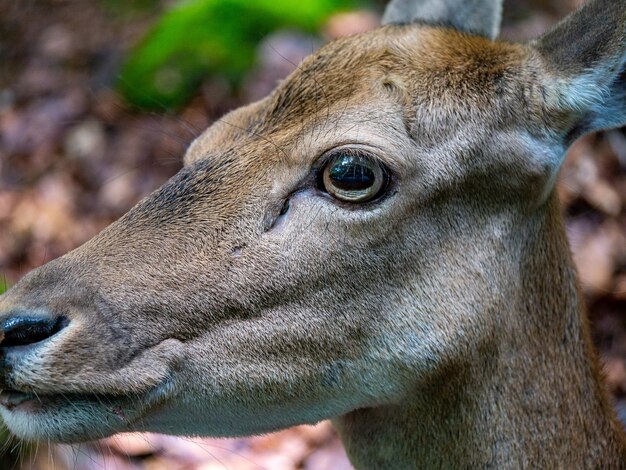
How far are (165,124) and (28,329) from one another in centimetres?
587

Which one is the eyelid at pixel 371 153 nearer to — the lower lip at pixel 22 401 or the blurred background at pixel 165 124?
the lower lip at pixel 22 401

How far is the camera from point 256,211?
322 cm

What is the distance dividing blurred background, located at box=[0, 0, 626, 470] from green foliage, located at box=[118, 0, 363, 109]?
0.04 feet

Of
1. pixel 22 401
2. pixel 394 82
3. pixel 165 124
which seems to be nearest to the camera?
pixel 22 401

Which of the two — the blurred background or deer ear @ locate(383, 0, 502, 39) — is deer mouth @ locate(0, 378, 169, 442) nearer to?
deer ear @ locate(383, 0, 502, 39)

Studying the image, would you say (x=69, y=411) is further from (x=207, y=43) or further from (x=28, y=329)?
(x=207, y=43)

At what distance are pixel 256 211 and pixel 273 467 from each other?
122 inches

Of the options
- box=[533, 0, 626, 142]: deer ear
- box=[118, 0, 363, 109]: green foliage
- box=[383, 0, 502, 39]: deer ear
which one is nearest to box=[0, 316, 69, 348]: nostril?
box=[533, 0, 626, 142]: deer ear

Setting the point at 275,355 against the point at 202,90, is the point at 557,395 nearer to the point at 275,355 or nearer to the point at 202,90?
the point at 275,355

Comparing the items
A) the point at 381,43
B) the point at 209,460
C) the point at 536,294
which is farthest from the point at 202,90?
the point at 536,294

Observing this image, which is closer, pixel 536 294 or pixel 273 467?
pixel 536 294

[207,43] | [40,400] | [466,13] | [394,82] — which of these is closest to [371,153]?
[394,82]

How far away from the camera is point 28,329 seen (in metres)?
2.92

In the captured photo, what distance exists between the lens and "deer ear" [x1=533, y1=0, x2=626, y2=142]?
327 centimetres
